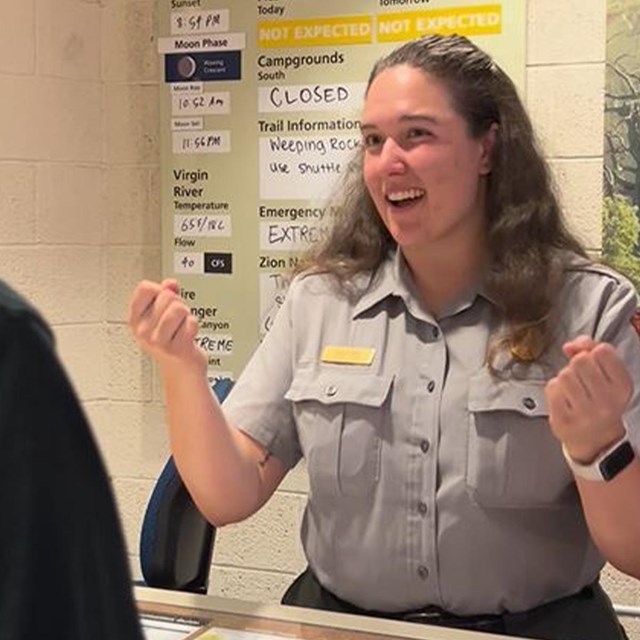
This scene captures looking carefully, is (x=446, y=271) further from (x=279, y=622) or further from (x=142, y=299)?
(x=279, y=622)

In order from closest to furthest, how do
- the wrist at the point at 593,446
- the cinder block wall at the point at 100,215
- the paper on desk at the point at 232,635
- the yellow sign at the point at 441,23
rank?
the paper on desk at the point at 232,635 < the wrist at the point at 593,446 < the yellow sign at the point at 441,23 < the cinder block wall at the point at 100,215

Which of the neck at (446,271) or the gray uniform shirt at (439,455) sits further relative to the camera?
the neck at (446,271)

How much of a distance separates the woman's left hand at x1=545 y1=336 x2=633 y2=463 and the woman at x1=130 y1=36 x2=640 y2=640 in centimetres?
9

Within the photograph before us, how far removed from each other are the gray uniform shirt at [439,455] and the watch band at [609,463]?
156 millimetres

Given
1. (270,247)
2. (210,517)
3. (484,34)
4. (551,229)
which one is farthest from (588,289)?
(270,247)

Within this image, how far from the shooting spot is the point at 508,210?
187cm

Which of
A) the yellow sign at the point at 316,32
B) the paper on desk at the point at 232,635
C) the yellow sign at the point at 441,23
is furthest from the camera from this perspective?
the yellow sign at the point at 316,32

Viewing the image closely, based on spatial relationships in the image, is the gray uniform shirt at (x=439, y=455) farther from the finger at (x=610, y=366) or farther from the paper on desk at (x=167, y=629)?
the paper on desk at (x=167, y=629)

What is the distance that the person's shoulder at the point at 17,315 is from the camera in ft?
1.57

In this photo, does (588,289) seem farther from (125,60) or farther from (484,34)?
(125,60)

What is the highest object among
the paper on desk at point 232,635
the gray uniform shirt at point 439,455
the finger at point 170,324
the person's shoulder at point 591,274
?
the person's shoulder at point 591,274

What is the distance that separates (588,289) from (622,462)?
13.5 inches

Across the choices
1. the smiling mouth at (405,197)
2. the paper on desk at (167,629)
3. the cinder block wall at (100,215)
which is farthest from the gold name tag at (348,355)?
the cinder block wall at (100,215)

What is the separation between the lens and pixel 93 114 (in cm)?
299
